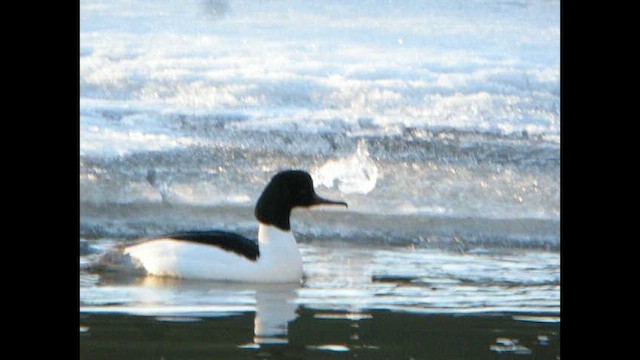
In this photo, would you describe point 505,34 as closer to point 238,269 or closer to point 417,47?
point 417,47

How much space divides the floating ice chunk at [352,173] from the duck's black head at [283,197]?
805 millimetres

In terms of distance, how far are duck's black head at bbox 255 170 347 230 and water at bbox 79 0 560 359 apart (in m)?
0.35

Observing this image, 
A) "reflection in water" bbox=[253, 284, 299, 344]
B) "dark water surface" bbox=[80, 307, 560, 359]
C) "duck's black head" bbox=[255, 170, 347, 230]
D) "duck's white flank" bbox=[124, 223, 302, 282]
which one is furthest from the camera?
"duck's black head" bbox=[255, 170, 347, 230]

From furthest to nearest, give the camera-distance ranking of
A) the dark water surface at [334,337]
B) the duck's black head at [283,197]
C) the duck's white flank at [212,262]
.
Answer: the duck's black head at [283,197] < the duck's white flank at [212,262] < the dark water surface at [334,337]

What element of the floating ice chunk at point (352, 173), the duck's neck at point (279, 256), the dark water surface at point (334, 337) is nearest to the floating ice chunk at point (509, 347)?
the dark water surface at point (334, 337)

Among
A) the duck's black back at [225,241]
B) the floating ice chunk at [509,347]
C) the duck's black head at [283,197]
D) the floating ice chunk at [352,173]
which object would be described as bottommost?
the floating ice chunk at [509,347]

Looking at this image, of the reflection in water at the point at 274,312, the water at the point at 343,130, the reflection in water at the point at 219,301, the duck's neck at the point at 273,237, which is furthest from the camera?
the water at the point at 343,130

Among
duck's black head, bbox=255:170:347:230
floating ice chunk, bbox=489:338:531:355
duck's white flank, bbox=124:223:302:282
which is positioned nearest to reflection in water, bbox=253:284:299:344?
duck's white flank, bbox=124:223:302:282

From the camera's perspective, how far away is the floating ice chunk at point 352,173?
8.62 m

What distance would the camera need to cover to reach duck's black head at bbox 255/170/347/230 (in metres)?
7.77

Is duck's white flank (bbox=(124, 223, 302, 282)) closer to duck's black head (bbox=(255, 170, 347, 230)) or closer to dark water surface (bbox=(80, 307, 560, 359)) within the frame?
duck's black head (bbox=(255, 170, 347, 230))

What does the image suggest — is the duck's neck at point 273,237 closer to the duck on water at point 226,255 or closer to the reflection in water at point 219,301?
the duck on water at point 226,255
